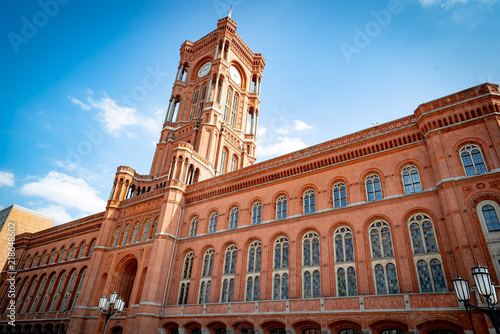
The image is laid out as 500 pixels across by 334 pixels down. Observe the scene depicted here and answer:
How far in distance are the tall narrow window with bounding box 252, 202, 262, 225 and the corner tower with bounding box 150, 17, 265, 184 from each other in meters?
12.1

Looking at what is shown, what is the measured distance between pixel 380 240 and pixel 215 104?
31.9 m

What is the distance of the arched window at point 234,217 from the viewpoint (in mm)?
29409

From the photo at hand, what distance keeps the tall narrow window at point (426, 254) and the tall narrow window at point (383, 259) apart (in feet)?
4.46

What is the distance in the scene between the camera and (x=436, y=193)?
20.3 metres

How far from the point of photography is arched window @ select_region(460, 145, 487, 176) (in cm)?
1936

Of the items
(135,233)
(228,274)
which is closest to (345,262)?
(228,274)

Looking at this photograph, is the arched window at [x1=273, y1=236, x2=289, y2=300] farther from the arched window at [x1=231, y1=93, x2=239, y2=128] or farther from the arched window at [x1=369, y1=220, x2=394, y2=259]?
the arched window at [x1=231, y1=93, x2=239, y2=128]

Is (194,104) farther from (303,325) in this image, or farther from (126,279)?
(303,325)

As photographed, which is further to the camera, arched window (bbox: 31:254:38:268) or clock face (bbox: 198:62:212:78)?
clock face (bbox: 198:62:212:78)

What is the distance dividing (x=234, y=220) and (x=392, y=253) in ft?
45.4

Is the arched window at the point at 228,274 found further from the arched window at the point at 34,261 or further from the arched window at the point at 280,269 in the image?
the arched window at the point at 34,261

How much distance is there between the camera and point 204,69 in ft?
180

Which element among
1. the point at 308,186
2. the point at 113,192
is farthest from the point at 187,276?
the point at 113,192

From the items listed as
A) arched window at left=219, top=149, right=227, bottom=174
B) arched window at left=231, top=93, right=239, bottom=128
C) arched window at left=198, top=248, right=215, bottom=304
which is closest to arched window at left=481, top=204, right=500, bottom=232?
arched window at left=198, top=248, right=215, bottom=304
